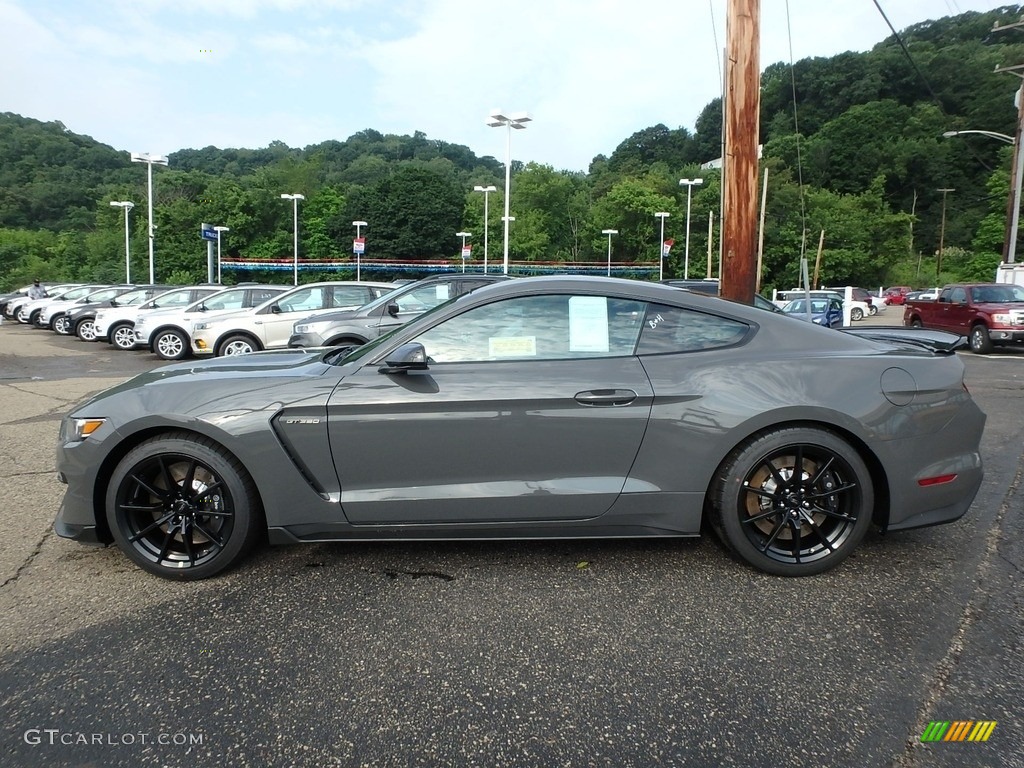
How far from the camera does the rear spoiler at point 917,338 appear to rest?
12.6ft

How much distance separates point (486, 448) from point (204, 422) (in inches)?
51.8

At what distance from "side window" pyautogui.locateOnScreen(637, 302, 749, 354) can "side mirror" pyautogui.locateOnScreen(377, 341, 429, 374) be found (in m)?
1.06

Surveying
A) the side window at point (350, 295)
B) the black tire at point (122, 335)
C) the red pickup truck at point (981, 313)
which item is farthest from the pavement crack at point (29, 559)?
the red pickup truck at point (981, 313)

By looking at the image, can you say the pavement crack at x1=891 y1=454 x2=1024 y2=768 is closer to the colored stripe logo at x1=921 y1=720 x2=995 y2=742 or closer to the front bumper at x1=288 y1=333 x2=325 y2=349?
the colored stripe logo at x1=921 y1=720 x2=995 y2=742

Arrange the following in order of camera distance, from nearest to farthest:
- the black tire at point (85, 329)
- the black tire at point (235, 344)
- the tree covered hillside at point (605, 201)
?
the black tire at point (235, 344)
the black tire at point (85, 329)
the tree covered hillside at point (605, 201)

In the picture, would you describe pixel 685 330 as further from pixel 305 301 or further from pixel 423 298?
pixel 305 301

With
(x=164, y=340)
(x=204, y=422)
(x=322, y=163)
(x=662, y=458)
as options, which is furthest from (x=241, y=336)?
(x=322, y=163)

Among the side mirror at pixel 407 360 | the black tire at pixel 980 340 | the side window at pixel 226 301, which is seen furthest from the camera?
the black tire at pixel 980 340

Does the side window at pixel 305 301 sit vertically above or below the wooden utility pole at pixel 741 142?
below

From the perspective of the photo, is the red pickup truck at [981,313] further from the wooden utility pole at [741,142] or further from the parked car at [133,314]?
the parked car at [133,314]

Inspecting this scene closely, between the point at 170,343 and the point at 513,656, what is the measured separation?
1480cm

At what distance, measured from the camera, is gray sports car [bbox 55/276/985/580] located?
3.31m

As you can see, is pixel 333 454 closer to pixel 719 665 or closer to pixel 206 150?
pixel 719 665

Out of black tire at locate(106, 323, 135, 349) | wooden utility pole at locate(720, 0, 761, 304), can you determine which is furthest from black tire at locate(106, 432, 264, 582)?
black tire at locate(106, 323, 135, 349)
